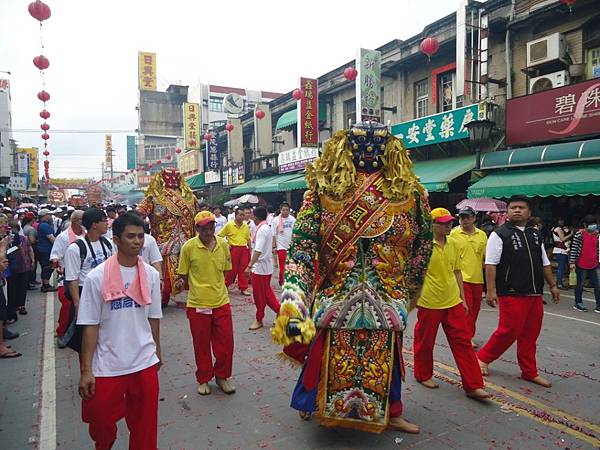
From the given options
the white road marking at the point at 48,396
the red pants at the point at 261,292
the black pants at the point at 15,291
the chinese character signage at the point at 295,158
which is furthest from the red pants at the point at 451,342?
the chinese character signage at the point at 295,158

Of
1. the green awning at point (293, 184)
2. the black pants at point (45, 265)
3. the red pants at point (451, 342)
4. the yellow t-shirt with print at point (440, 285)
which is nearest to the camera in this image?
the red pants at point (451, 342)

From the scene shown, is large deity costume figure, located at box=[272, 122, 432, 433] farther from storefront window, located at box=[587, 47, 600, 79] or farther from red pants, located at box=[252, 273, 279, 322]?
storefront window, located at box=[587, 47, 600, 79]

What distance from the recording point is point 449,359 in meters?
4.90

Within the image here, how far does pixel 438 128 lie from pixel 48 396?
12030 millimetres

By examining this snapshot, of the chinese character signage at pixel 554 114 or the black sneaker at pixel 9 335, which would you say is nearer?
the black sneaker at pixel 9 335

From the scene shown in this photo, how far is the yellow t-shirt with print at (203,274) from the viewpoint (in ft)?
13.5

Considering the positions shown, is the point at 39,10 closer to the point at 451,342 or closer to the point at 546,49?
the point at 451,342

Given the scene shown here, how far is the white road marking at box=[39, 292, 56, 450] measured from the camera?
10.9ft

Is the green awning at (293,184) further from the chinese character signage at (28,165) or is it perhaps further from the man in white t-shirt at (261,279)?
the chinese character signage at (28,165)

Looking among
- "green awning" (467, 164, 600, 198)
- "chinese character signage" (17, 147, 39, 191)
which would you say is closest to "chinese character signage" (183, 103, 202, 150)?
"chinese character signage" (17, 147, 39, 191)

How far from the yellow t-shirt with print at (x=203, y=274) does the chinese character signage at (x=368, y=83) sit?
446 inches

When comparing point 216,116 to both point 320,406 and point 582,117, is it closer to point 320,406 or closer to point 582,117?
point 582,117

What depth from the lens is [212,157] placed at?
28.7 meters

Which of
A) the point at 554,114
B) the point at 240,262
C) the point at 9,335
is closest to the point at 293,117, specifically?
the point at 554,114
